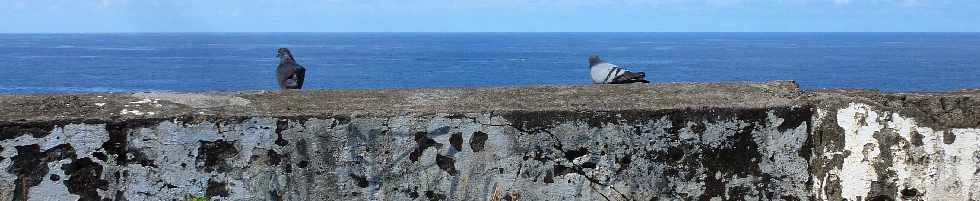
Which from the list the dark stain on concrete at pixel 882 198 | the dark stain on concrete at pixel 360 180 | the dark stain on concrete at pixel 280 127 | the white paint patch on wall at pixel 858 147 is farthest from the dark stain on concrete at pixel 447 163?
the dark stain on concrete at pixel 882 198

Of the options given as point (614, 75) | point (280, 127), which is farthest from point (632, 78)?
point (280, 127)

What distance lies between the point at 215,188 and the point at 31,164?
1.99ft

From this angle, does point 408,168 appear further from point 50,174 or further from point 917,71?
point 917,71

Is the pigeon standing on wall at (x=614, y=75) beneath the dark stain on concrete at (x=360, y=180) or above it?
above

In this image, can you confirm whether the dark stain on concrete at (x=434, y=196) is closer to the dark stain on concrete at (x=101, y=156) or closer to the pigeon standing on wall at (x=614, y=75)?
the dark stain on concrete at (x=101, y=156)

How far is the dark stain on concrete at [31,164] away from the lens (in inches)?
131

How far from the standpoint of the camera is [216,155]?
11.3ft

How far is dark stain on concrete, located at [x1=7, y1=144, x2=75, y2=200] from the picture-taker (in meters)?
3.34

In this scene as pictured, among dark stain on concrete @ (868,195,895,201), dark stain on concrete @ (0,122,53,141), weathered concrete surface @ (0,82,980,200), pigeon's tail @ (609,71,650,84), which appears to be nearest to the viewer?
dark stain on concrete @ (0,122,53,141)

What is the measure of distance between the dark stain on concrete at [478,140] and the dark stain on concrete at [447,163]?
9cm

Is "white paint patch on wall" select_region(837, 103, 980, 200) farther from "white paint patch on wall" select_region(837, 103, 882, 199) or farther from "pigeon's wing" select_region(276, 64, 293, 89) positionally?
"pigeon's wing" select_region(276, 64, 293, 89)

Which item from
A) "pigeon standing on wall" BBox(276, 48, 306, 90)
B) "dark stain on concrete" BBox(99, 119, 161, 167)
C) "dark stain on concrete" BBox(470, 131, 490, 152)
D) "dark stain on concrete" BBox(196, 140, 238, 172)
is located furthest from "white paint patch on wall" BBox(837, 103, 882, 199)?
"pigeon standing on wall" BBox(276, 48, 306, 90)

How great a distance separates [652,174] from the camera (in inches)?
141

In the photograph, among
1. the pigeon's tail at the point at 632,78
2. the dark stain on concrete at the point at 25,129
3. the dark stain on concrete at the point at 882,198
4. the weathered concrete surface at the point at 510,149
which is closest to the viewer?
the dark stain on concrete at the point at 25,129
